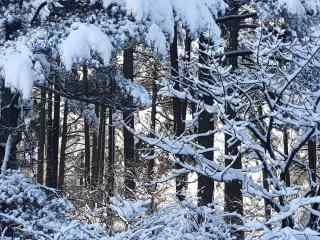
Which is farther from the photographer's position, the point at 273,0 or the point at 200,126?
the point at 200,126

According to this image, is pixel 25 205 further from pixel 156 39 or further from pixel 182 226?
pixel 182 226

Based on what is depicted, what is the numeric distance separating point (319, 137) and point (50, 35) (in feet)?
14.4

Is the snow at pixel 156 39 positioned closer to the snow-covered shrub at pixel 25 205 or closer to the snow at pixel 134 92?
the snow at pixel 134 92

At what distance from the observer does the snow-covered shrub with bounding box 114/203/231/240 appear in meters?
4.16

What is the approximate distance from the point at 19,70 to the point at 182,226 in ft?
12.9

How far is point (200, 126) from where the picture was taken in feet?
42.2

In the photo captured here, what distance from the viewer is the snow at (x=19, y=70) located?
24.2ft

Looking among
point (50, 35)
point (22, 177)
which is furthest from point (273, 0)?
point (22, 177)

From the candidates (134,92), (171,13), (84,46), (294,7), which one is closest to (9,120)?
(134,92)

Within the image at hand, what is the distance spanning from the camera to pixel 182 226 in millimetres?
4137

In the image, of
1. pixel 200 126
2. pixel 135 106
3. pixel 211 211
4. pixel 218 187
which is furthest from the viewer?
pixel 218 187

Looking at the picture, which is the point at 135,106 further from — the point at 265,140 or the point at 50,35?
the point at 265,140

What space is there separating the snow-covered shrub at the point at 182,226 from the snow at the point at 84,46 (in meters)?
3.30

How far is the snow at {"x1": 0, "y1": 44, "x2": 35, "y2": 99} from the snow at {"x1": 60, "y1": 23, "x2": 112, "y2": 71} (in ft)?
1.45
